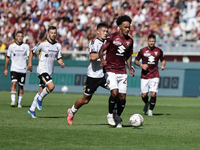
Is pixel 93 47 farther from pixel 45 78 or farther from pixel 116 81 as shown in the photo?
pixel 45 78

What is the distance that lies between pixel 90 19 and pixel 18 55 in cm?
1402

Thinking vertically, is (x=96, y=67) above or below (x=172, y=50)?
below

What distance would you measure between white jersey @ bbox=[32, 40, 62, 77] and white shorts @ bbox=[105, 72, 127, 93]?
9.24 ft

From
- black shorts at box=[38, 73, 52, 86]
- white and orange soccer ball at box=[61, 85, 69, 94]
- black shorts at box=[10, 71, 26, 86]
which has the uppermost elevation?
black shorts at box=[38, 73, 52, 86]

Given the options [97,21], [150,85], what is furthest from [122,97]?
[97,21]

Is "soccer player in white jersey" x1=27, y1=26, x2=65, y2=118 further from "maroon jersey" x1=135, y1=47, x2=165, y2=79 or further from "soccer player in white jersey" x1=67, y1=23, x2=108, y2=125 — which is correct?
"maroon jersey" x1=135, y1=47, x2=165, y2=79

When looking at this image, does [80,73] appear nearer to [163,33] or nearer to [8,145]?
[163,33]

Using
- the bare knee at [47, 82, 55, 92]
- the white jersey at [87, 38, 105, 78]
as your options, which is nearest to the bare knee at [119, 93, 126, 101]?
the white jersey at [87, 38, 105, 78]

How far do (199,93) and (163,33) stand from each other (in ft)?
16.7

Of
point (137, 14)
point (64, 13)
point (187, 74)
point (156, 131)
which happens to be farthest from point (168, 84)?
point (156, 131)

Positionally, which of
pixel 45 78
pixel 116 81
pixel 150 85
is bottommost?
pixel 150 85

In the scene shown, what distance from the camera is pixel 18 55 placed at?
14.7m

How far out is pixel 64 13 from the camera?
29.1m

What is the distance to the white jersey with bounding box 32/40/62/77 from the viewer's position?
35.6 feet
